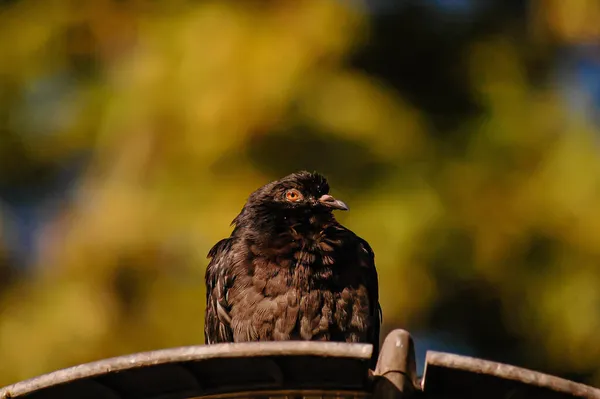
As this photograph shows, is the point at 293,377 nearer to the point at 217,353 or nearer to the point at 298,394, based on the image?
the point at 298,394

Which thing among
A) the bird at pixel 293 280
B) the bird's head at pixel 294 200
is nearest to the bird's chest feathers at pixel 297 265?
the bird at pixel 293 280

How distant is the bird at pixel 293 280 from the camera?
6449mm

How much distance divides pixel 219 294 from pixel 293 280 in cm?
57

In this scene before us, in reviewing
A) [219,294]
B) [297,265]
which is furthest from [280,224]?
[219,294]

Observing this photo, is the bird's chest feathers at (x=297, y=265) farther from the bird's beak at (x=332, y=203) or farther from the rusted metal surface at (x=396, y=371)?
the rusted metal surface at (x=396, y=371)

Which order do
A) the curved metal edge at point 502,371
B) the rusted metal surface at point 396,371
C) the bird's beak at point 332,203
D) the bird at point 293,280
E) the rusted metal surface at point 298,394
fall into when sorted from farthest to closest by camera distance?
the bird's beak at point 332,203
the bird at point 293,280
the rusted metal surface at point 298,394
the rusted metal surface at point 396,371
the curved metal edge at point 502,371

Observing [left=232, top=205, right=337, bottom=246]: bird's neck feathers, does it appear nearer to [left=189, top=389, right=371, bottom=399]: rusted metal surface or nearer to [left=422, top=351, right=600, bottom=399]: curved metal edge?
[left=189, top=389, right=371, bottom=399]: rusted metal surface

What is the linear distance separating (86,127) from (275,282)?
387 cm

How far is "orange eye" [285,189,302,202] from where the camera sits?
7086mm

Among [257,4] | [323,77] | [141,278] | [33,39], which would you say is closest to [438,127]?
[323,77]

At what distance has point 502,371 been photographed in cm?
403

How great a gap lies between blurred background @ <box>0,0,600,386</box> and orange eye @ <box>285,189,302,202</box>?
4.74 ft

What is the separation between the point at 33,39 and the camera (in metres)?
10.5

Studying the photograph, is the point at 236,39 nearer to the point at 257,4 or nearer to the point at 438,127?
the point at 257,4
